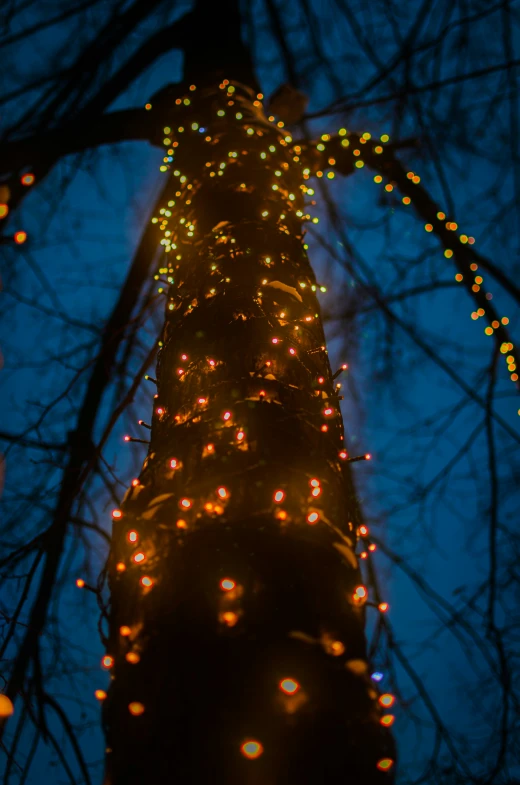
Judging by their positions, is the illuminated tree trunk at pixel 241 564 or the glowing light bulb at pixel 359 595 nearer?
the illuminated tree trunk at pixel 241 564

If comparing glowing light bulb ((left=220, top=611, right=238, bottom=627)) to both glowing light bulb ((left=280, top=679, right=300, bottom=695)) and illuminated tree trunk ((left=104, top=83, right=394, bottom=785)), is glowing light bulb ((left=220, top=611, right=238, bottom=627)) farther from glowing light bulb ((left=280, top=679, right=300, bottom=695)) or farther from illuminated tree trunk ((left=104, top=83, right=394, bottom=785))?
glowing light bulb ((left=280, top=679, right=300, bottom=695))

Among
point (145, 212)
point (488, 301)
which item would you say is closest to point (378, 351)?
point (488, 301)

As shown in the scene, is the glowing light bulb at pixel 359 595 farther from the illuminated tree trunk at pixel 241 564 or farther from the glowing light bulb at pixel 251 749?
the glowing light bulb at pixel 251 749

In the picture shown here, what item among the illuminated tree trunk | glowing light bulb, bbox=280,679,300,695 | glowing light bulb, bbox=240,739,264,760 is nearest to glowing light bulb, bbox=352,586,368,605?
the illuminated tree trunk

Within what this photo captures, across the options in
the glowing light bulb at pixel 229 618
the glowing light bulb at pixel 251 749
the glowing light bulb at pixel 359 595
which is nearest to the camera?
the glowing light bulb at pixel 251 749

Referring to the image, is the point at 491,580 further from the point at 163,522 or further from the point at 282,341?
the point at 163,522

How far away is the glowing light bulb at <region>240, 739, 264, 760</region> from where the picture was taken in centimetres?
90

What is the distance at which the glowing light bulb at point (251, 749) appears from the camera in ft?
2.97

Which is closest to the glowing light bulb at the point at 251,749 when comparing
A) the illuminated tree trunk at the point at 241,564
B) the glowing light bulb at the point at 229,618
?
the illuminated tree trunk at the point at 241,564

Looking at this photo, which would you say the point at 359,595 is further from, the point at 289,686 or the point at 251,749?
the point at 251,749

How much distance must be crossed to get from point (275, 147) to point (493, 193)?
1.43 meters

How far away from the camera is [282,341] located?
5.38 ft

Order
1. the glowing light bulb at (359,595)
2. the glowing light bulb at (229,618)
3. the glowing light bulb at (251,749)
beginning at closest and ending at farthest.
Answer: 1. the glowing light bulb at (251,749)
2. the glowing light bulb at (229,618)
3. the glowing light bulb at (359,595)

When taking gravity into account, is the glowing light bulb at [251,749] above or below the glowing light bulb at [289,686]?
below
